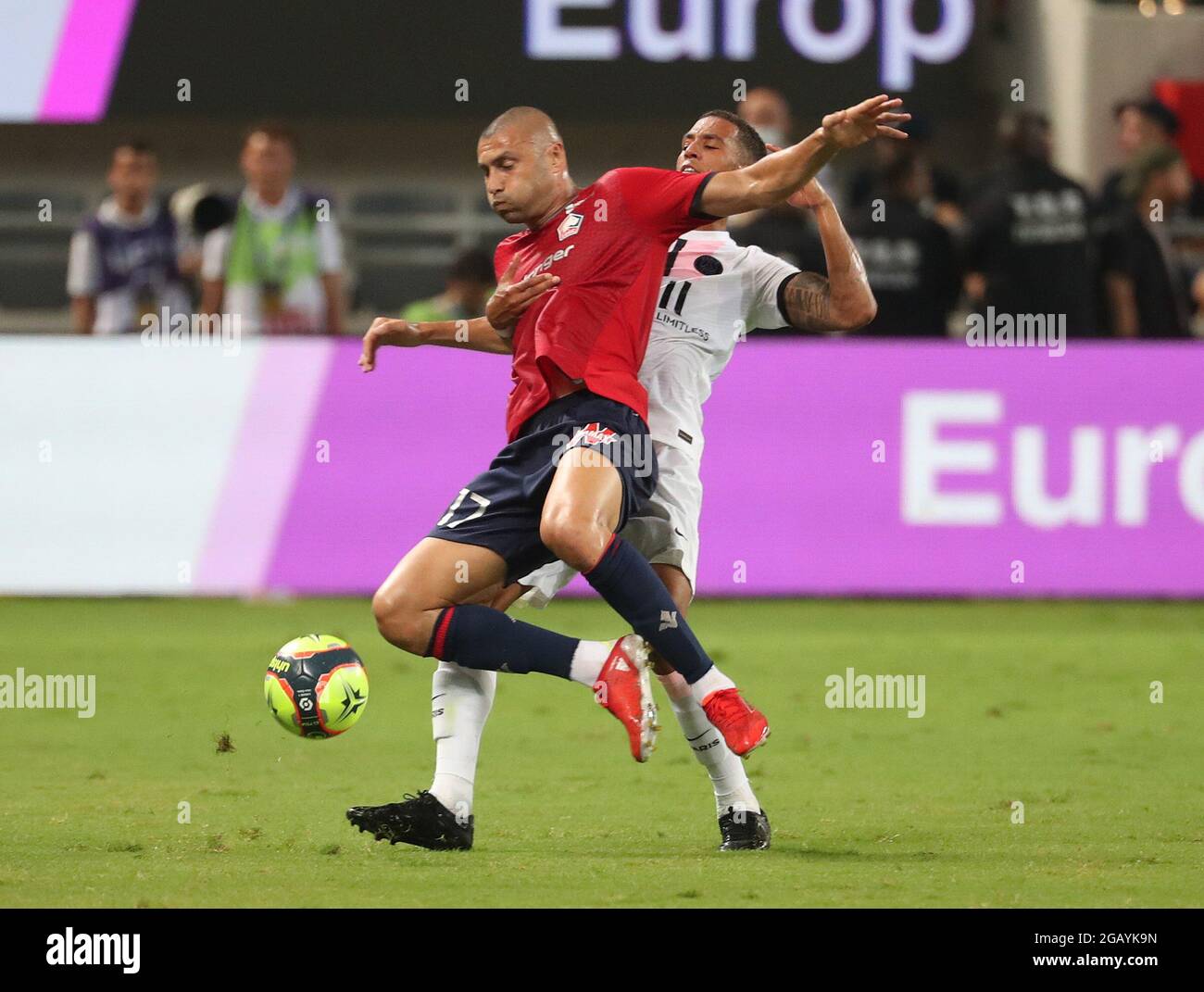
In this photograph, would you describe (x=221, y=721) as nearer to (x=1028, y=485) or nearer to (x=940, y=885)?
(x=940, y=885)

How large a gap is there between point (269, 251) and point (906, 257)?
153 inches

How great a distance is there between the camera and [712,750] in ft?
20.8

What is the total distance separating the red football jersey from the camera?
6164 mm

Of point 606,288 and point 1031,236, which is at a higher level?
point 1031,236

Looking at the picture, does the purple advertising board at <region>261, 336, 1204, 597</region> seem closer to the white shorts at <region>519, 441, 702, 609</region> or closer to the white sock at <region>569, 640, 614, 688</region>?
the white shorts at <region>519, 441, 702, 609</region>

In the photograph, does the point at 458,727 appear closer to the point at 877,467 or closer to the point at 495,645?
the point at 495,645

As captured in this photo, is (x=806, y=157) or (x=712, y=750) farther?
(x=712, y=750)

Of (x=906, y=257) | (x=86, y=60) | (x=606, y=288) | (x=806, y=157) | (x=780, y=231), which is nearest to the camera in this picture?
(x=806, y=157)

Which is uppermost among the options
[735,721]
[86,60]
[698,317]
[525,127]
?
[86,60]

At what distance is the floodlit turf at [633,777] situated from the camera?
18.1 feet

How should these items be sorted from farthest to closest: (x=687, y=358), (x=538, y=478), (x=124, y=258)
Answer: (x=124, y=258) < (x=687, y=358) < (x=538, y=478)

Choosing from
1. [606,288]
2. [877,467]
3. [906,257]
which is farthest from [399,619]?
[906,257]

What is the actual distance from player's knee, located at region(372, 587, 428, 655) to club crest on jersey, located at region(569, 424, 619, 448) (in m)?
0.65

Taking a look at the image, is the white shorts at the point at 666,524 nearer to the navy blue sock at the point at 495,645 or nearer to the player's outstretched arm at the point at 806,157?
the navy blue sock at the point at 495,645
